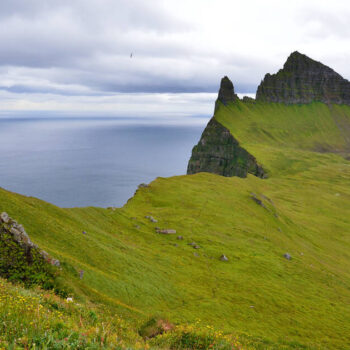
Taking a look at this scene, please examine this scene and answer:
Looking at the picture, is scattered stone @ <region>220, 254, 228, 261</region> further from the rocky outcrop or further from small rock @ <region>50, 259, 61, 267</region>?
the rocky outcrop

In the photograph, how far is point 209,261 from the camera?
5712 centimetres

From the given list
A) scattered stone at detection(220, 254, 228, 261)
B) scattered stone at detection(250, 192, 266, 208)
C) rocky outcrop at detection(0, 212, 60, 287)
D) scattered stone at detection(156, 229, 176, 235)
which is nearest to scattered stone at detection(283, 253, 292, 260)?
scattered stone at detection(220, 254, 228, 261)

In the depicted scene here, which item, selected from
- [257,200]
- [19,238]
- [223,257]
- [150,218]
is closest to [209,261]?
[223,257]

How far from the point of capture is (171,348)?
51.6ft

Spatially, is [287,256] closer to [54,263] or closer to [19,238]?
[54,263]

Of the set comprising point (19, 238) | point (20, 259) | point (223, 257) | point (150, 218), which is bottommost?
point (223, 257)

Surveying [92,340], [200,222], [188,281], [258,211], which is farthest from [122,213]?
[92,340]

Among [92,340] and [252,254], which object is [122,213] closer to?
[252,254]

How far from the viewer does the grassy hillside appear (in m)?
32.0

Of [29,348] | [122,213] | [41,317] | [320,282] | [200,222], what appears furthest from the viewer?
[200,222]

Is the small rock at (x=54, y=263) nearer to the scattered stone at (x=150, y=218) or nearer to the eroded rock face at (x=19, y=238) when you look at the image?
the eroded rock face at (x=19, y=238)

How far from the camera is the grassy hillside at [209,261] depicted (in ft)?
105

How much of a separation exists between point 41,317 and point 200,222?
232ft

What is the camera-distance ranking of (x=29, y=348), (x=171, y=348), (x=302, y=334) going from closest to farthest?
(x=29, y=348)
(x=171, y=348)
(x=302, y=334)
